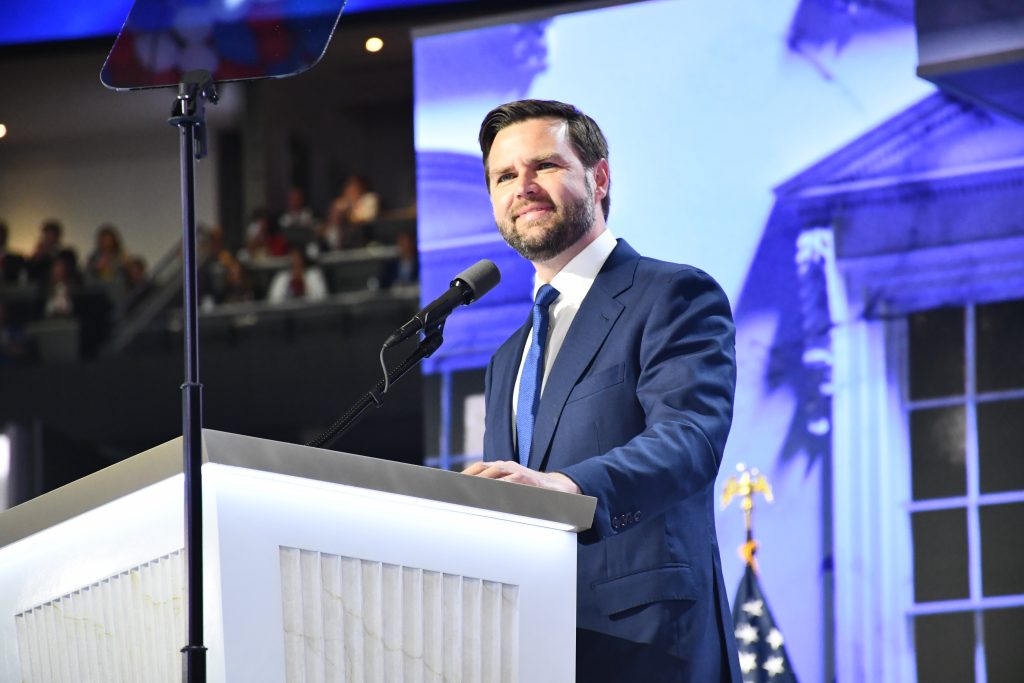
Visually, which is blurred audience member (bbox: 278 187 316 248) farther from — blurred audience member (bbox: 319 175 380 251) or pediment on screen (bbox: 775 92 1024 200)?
pediment on screen (bbox: 775 92 1024 200)

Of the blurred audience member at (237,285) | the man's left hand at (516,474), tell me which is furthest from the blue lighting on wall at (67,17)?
the blurred audience member at (237,285)

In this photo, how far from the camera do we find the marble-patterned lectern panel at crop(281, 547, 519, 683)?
1478 mm

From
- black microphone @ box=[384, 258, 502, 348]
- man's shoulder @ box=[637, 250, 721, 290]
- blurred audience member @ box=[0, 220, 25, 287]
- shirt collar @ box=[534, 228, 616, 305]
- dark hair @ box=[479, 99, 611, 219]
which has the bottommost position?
black microphone @ box=[384, 258, 502, 348]

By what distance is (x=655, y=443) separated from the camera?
5.98 feet

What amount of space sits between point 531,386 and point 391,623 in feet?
2.22

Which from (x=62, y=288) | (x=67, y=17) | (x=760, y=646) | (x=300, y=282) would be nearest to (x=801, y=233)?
(x=760, y=646)

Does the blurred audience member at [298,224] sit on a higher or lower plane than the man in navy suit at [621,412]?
higher

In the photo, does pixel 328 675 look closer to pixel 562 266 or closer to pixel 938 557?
pixel 562 266

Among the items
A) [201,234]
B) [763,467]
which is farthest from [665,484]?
[201,234]

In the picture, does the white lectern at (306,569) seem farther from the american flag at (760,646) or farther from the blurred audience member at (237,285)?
the blurred audience member at (237,285)

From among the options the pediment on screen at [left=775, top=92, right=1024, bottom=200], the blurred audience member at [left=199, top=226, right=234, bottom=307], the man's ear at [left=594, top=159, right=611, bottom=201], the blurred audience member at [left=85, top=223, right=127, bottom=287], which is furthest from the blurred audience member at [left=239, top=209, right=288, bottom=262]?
the man's ear at [left=594, top=159, right=611, bottom=201]

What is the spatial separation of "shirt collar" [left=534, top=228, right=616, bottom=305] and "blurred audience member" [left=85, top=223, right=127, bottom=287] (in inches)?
354

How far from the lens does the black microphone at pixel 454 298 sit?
1962 millimetres

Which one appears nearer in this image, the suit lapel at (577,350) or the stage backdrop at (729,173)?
the suit lapel at (577,350)
